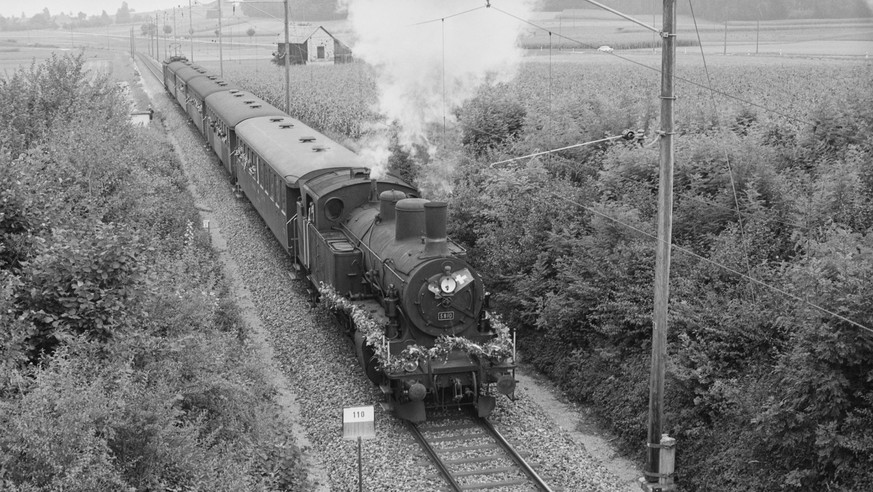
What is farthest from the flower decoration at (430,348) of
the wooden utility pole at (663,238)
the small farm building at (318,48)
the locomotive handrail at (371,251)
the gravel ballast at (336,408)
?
the small farm building at (318,48)

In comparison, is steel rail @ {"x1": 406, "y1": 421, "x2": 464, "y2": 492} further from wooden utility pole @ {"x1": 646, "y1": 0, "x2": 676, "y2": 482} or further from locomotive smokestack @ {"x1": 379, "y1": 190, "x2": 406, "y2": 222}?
locomotive smokestack @ {"x1": 379, "y1": 190, "x2": 406, "y2": 222}

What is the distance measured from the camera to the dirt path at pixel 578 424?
12.8 metres

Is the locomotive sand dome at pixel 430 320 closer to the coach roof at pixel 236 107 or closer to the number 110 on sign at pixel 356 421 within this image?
the number 110 on sign at pixel 356 421

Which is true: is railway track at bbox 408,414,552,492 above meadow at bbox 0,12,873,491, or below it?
below

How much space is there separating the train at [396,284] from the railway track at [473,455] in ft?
1.03

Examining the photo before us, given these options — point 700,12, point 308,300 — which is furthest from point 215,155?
point 700,12

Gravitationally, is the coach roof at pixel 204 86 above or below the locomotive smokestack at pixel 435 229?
above

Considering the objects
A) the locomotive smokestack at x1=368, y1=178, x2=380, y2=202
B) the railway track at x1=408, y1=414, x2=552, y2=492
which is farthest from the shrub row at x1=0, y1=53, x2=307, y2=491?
the locomotive smokestack at x1=368, y1=178, x2=380, y2=202

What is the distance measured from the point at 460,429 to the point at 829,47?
1238 cm

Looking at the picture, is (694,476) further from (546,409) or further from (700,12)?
(700,12)

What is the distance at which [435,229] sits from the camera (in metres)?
13.5

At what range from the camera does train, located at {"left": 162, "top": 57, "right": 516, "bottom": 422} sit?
13398mm

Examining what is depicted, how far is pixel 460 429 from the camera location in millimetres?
13734

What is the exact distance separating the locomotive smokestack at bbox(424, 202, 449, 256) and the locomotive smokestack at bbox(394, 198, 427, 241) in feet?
1.93
